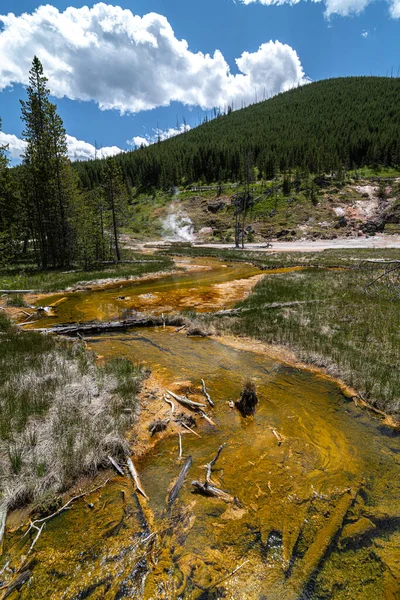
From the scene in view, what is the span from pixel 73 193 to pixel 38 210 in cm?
485

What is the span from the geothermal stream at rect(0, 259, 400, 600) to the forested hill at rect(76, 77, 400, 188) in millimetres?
66685

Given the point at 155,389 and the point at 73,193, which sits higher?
the point at 73,193

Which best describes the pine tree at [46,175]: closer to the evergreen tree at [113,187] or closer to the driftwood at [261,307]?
the evergreen tree at [113,187]

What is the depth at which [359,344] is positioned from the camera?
11.3 m

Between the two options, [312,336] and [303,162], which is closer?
[312,336]

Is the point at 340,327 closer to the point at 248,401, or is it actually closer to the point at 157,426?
the point at 248,401

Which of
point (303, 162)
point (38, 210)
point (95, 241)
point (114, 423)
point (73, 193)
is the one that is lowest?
point (114, 423)

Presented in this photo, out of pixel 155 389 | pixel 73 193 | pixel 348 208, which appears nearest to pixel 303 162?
pixel 348 208

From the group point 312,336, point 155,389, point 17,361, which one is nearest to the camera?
point 155,389

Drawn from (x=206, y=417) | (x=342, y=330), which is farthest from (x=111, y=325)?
(x=342, y=330)

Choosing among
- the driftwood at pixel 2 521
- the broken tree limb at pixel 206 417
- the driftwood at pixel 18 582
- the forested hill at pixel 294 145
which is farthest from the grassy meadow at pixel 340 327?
the forested hill at pixel 294 145

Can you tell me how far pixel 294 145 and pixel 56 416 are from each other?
119 meters

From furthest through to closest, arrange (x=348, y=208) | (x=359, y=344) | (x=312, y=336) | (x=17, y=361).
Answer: (x=348, y=208), (x=312, y=336), (x=359, y=344), (x=17, y=361)

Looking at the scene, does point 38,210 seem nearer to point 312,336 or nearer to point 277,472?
point 312,336
